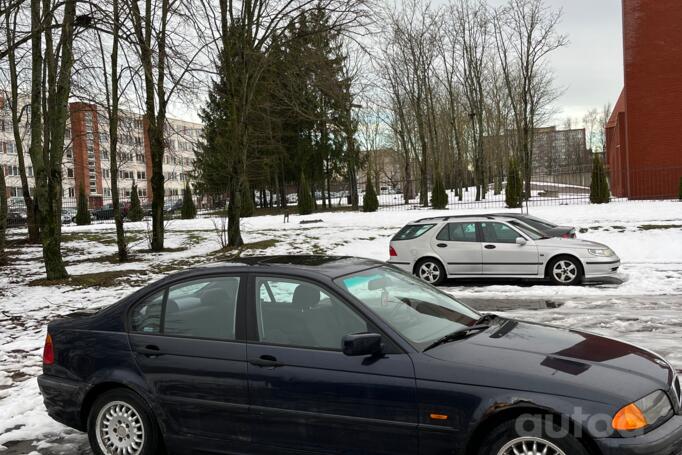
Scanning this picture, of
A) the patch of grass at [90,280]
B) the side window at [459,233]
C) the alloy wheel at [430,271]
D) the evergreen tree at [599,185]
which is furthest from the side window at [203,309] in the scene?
the evergreen tree at [599,185]

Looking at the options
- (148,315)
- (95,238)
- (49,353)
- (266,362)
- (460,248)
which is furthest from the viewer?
(95,238)

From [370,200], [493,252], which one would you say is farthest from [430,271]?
[370,200]

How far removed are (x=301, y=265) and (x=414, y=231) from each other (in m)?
9.08

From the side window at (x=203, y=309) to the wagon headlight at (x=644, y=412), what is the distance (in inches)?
94.9

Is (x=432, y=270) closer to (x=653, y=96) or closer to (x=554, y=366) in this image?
(x=554, y=366)

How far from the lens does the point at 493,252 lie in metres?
12.1

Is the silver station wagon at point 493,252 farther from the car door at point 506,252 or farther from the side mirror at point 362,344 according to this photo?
the side mirror at point 362,344

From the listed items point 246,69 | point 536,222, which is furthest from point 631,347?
point 246,69

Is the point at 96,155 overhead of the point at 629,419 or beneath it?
overhead

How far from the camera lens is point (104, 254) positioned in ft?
67.9

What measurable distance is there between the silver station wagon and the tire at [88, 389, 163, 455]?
9170mm

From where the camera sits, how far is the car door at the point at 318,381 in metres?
3.29

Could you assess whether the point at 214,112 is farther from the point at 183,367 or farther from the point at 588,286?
the point at 183,367

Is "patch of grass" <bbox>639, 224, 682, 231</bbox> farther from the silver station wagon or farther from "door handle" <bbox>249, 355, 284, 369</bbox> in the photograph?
"door handle" <bbox>249, 355, 284, 369</bbox>
